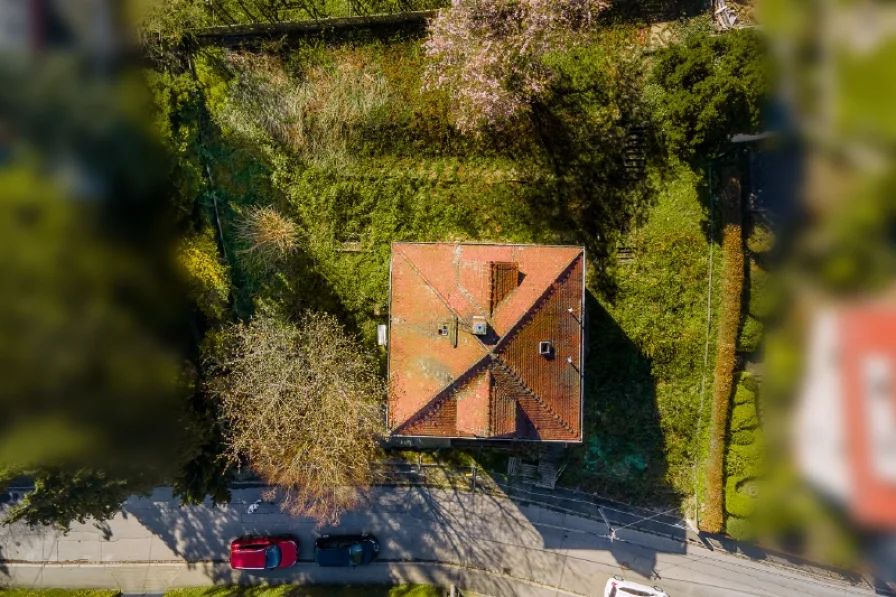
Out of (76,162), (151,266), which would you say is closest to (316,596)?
(151,266)

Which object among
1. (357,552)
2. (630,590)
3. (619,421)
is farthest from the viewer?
(357,552)

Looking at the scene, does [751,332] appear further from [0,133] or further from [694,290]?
[0,133]

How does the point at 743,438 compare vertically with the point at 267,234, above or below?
below

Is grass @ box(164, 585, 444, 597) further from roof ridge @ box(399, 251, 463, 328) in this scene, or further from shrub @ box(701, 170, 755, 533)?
roof ridge @ box(399, 251, 463, 328)

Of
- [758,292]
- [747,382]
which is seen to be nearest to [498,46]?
[758,292]

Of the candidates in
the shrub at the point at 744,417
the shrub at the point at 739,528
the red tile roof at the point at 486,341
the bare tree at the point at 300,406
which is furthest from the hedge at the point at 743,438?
the bare tree at the point at 300,406

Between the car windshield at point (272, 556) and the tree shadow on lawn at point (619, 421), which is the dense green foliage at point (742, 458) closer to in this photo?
the tree shadow on lawn at point (619, 421)

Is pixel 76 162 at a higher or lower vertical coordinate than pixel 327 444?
higher

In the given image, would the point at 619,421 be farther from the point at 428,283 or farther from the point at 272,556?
the point at 272,556
